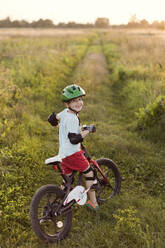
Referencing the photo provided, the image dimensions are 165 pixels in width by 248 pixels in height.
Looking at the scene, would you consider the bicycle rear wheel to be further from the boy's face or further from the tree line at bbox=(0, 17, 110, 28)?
the tree line at bbox=(0, 17, 110, 28)

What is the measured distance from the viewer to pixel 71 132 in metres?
2.99

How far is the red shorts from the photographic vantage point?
3193 millimetres

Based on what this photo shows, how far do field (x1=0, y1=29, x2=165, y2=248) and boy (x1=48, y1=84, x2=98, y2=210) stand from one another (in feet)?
3.04

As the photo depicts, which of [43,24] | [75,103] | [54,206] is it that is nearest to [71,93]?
[75,103]

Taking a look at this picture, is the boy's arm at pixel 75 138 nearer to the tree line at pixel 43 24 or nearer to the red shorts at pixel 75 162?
the red shorts at pixel 75 162

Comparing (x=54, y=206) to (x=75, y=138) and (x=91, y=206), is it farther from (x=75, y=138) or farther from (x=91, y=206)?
(x=75, y=138)

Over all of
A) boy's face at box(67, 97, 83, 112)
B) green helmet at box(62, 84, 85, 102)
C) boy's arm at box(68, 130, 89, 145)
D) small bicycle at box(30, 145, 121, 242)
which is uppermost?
green helmet at box(62, 84, 85, 102)

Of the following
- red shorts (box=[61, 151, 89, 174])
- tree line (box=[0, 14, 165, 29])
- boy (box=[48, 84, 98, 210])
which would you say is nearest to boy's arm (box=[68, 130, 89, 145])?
boy (box=[48, 84, 98, 210])

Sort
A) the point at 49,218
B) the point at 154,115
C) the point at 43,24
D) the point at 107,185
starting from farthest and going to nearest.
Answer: the point at 43,24
the point at 154,115
the point at 107,185
the point at 49,218

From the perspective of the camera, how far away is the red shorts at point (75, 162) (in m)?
3.19

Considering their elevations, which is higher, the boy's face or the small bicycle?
the boy's face

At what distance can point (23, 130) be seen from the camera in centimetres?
573

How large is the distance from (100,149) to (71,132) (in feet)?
8.61

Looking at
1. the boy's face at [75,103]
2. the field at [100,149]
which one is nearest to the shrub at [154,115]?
the field at [100,149]
